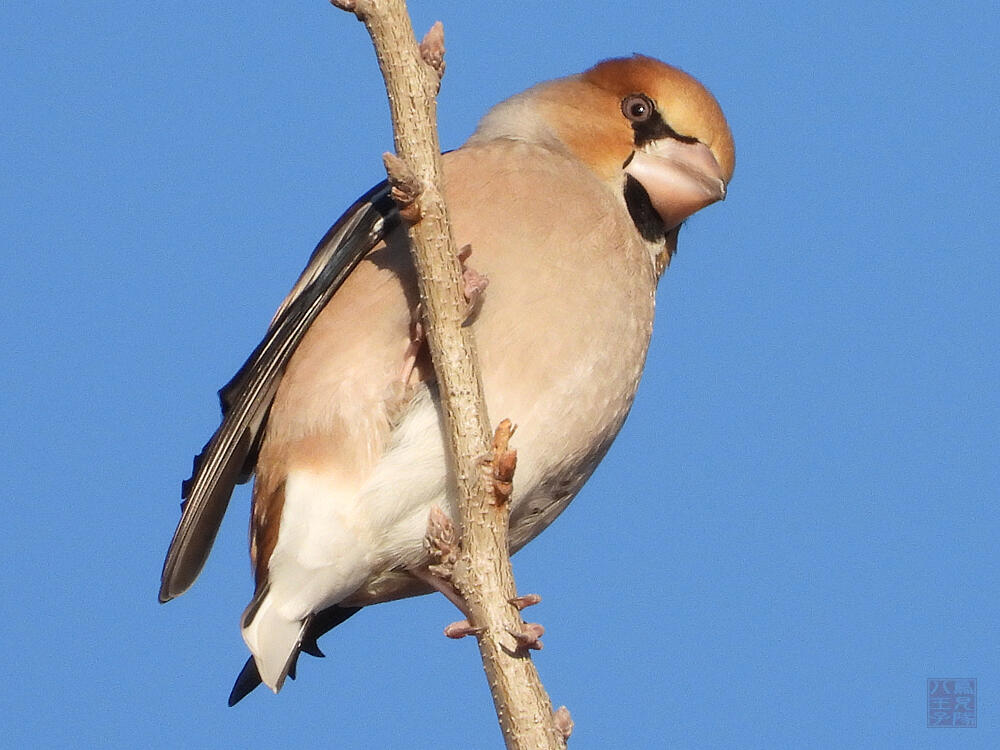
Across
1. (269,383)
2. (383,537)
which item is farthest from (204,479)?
(383,537)

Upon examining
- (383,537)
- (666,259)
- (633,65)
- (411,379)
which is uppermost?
(633,65)

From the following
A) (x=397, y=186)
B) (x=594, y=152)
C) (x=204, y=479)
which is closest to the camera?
(x=397, y=186)

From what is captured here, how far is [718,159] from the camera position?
5426mm

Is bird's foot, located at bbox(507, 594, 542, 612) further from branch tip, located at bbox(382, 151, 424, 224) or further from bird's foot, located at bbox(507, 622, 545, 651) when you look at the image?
branch tip, located at bbox(382, 151, 424, 224)

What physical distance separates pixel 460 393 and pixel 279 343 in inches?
47.5

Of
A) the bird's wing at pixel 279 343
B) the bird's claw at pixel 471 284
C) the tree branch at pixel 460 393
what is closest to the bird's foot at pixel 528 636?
the tree branch at pixel 460 393

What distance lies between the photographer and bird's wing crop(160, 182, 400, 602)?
15.4ft

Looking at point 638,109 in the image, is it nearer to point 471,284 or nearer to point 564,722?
point 471,284

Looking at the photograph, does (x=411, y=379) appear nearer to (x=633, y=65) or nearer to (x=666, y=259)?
(x=666, y=259)

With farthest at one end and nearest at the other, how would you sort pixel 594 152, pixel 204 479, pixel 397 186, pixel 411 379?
pixel 594 152 < pixel 204 479 < pixel 411 379 < pixel 397 186

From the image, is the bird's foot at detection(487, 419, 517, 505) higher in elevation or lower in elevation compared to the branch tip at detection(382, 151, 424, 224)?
lower

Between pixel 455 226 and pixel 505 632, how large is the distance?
5.20 feet

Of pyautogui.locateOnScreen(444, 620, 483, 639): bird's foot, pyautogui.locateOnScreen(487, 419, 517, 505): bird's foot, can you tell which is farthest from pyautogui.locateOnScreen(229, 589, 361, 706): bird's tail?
pyautogui.locateOnScreen(487, 419, 517, 505): bird's foot

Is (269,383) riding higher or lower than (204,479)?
higher
